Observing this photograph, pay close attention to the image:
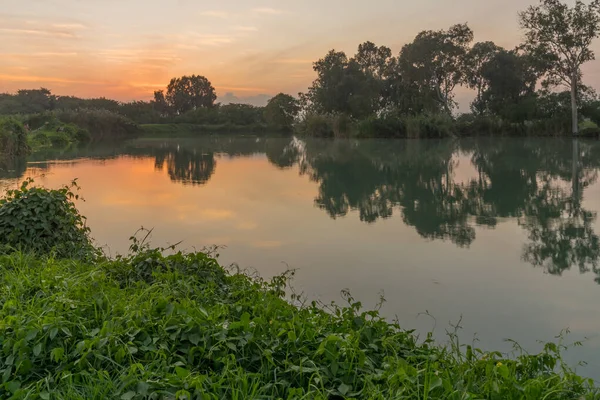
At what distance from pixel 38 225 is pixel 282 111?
5079 centimetres

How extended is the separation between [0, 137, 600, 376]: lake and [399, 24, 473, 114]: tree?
84.4 ft

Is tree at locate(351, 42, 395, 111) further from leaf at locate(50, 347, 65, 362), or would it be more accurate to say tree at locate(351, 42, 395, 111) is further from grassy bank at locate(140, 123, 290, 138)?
leaf at locate(50, 347, 65, 362)

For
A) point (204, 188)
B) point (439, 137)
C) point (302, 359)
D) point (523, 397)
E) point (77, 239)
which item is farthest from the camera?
point (439, 137)

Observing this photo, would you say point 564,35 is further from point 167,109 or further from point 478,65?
Result: point 167,109

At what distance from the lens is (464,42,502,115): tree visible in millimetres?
39750

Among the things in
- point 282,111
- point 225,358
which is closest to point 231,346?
point 225,358

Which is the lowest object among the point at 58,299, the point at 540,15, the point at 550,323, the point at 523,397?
the point at 550,323

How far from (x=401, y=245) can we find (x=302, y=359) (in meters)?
3.92

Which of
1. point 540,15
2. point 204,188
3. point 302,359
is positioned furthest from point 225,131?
point 302,359

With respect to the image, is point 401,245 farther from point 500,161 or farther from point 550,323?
point 500,161

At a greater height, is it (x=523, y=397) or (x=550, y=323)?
(x=523, y=397)

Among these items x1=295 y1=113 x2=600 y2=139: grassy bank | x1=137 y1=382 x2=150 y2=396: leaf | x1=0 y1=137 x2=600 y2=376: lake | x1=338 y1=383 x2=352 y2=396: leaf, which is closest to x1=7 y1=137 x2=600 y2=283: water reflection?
x1=0 y1=137 x2=600 y2=376: lake

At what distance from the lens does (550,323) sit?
3.90 m

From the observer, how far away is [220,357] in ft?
8.44
